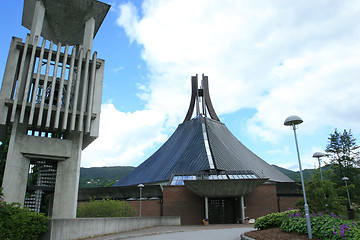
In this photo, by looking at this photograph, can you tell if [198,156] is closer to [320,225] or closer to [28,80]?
[28,80]

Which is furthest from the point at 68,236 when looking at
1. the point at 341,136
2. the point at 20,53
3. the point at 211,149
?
the point at 341,136

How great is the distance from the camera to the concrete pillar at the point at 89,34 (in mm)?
21191

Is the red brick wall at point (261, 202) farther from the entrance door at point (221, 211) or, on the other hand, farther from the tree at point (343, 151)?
the tree at point (343, 151)

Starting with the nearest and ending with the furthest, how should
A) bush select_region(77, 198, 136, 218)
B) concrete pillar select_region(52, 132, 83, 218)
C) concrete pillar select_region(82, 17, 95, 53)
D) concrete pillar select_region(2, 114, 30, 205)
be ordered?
concrete pillar select_region(2, 114, 30, 205), concrete pillar select_region(52, 132, 83, 218), bush select_region(77, 198, 136, 218), concrete pillar select_region(82, 17, 95, 53)

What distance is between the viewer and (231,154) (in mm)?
38312

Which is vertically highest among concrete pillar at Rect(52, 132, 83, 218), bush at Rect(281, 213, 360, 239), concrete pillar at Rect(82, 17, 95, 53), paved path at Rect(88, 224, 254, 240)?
concrete pillar at Rect(82, 17, 95, 53)

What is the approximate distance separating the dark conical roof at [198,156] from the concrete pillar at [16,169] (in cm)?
1935

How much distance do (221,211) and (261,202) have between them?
4038mm

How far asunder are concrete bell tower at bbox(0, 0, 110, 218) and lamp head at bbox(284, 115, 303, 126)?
11.8 meters

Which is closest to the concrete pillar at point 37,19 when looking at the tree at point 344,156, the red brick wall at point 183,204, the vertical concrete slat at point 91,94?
the vertical concrete slat at point 91,94

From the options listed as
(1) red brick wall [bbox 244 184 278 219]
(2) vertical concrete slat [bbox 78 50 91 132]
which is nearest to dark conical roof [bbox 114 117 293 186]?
(1) red brick wall [bbox 244 184 278 219]

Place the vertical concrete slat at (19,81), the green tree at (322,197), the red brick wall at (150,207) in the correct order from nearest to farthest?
the green tree at (322,197)
the vertical concrete slat at (19,81)
the red brick wall at (150,207)

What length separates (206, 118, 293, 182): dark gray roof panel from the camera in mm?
35372

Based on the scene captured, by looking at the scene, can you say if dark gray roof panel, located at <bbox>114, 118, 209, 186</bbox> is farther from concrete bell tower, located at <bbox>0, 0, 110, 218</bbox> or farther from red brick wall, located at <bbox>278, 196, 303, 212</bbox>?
concrete bell tower, located at <bbox>0, 0, 110, 218</bbox>
